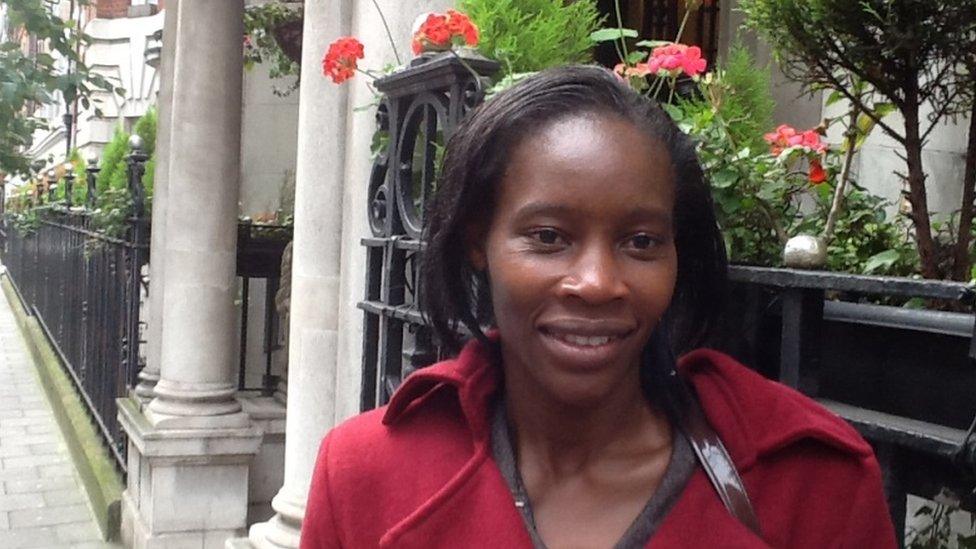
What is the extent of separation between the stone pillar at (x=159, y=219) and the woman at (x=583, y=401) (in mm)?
5673

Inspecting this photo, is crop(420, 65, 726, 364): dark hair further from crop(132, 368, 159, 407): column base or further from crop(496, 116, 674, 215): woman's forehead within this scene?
crop(132, 368, 159, 407): column base

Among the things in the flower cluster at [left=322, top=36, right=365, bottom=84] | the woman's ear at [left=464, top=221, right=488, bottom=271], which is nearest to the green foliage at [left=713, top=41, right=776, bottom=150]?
the flower cluster at [left=322, top=36, right=365, bottom=84]

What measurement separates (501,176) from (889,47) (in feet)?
3.33

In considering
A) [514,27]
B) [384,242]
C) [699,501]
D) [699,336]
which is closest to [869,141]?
[514,27]

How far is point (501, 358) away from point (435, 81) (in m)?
1.35

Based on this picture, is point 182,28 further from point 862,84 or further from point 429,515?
point 429,515

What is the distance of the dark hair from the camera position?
1515mm

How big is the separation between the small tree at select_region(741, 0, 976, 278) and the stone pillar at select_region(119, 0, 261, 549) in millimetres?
4481

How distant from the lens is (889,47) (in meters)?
2.12

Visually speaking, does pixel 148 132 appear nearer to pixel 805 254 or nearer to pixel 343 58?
pixel 343 58

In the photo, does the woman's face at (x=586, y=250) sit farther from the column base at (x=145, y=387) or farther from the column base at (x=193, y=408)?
the column base at (x=145, y=387)

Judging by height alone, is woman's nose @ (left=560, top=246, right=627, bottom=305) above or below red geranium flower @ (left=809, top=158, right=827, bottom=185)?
below

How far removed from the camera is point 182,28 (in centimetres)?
635

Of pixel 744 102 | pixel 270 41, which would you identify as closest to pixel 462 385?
pixel 744 102
